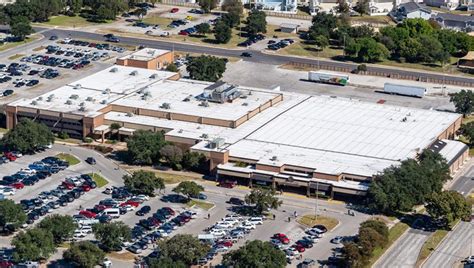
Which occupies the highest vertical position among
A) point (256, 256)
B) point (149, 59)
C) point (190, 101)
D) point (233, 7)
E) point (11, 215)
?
point (233, 7)

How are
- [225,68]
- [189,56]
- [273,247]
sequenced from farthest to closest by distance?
[189,56]
[225,68]
[273,247]

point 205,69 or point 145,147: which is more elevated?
point 205,69

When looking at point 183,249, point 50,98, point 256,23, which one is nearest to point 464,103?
point 256,23

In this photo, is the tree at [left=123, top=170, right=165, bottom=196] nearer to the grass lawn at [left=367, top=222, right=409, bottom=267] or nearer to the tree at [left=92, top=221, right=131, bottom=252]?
the tree at [left=92, top=221, right=131, bottom=252]

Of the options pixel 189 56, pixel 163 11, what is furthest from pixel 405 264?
pixel 163 11

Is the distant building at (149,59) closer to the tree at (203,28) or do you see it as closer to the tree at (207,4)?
the tree at (203,28)

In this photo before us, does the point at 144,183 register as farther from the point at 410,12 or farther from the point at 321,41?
the point at 410,12

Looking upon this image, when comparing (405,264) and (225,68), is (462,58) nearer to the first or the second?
(225,68)
